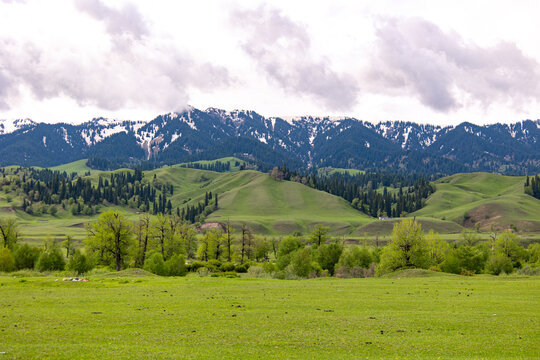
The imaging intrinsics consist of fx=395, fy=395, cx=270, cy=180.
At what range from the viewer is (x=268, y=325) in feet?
92.0

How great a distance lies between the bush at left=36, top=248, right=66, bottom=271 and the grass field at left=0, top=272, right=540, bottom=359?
39.6m

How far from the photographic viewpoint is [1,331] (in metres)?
24.3

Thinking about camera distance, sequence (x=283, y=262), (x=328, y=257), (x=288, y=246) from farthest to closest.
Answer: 1. (x=288, y=246)
2. (x=328, y=257)
3. (x=283, y=262)

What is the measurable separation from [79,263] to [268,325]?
6376 centimetres

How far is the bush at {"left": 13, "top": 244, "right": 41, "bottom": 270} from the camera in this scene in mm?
84750

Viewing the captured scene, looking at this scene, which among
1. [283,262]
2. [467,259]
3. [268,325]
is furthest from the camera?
[467,259]

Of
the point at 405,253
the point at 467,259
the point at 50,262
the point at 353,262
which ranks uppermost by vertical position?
the point at 405,253

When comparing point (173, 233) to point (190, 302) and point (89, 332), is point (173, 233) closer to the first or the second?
point (190, 302)

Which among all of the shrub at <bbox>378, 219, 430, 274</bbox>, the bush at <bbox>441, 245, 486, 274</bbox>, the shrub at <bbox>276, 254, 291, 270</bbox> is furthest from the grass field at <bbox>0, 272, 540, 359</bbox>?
the bush at <bbox>441, 245, 486, 274</bbox>

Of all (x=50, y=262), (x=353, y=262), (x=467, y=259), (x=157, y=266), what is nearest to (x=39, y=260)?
(x=50, y=262)

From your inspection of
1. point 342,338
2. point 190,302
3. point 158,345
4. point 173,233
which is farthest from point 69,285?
point 173,233

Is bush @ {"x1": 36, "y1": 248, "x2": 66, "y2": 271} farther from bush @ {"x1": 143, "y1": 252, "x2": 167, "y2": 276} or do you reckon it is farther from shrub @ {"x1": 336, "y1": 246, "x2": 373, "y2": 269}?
shrub @ {"x1": 336, "y1": 246, "x2": 373, "y2": 269}

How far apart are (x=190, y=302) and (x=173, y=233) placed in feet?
263

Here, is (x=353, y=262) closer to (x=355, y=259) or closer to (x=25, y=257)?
(x=355, y=259)
